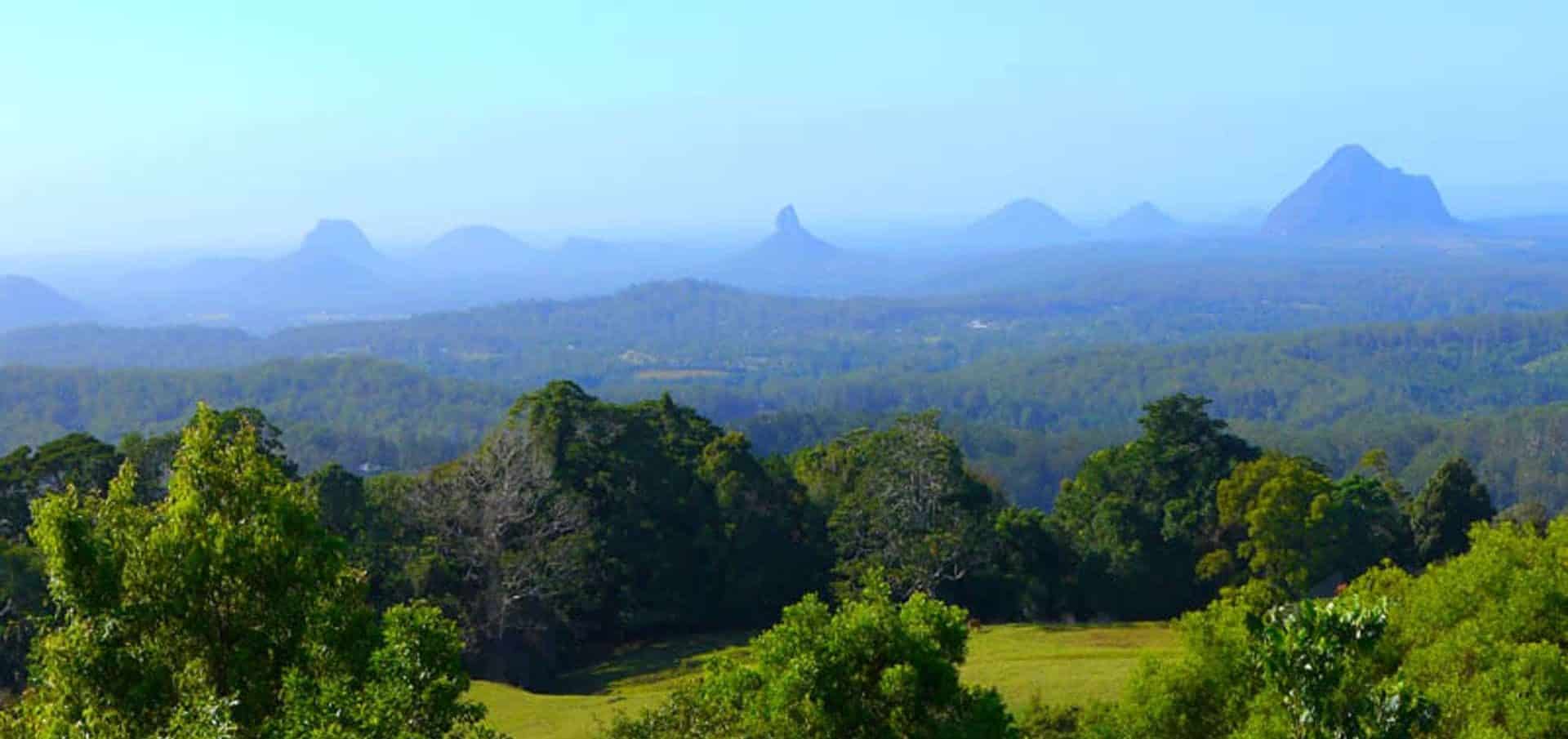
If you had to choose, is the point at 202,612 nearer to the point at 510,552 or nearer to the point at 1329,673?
the point at 1329,673

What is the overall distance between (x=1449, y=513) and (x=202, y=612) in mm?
38320

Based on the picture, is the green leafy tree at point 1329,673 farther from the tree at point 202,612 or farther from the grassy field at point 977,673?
the grassy field at point 977,673

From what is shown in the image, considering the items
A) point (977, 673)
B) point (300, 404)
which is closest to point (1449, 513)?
point (977, 673)

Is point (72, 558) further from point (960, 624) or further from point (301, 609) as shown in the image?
point (960, 624)

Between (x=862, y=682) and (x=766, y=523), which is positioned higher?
(x=862, y=682)

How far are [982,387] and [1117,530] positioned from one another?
11968cm

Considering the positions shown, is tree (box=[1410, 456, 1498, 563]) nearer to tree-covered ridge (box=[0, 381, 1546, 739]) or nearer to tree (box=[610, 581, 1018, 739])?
tree-covered ridge (box=[0, 381, 1546, 739])

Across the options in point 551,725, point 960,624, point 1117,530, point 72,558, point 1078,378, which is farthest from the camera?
point 1078,378

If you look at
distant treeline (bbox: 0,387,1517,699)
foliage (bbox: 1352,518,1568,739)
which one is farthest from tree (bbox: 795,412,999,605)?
foliage (bbox: 1352,518,1568,739)

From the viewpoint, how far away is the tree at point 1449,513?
3709cm

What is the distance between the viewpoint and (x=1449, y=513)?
3716 centimetres

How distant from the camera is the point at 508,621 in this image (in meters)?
31.9

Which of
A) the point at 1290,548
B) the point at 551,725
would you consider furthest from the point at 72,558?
the point at 1290,548

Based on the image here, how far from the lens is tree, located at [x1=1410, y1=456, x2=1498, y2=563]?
37.1 metres
